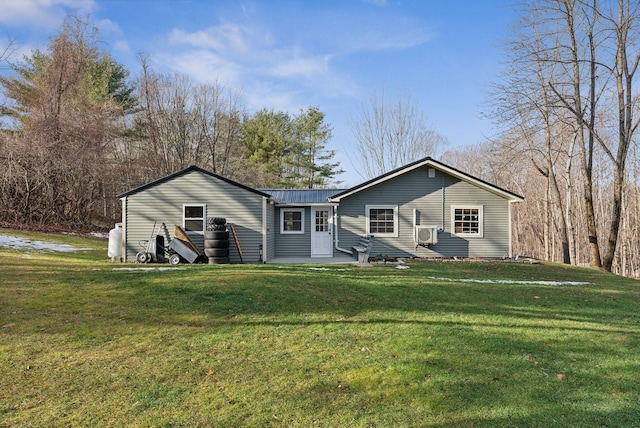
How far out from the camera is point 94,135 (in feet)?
68.9

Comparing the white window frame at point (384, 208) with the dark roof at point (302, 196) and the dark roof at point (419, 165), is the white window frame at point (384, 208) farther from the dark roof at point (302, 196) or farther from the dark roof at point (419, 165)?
the dark roof at point (302, 196)

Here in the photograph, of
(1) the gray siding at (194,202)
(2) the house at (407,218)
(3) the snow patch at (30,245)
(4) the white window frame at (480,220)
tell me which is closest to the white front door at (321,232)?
(2) the house at (407,218)

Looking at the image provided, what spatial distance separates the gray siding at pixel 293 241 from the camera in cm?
1483

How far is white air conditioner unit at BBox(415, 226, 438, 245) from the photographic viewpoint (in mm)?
14172

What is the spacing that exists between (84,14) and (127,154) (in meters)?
9.46

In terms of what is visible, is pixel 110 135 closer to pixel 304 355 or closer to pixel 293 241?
pixel 293 241

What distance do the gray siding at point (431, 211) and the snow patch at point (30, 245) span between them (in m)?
10.5

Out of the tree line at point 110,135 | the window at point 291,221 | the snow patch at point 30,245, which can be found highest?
the tree line at point 110,135

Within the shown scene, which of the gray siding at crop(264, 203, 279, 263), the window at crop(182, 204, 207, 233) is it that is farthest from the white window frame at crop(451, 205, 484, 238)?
the window at crop(182, 204, 207, 233)

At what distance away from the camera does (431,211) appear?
14719 millimetres

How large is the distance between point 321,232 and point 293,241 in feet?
3.97

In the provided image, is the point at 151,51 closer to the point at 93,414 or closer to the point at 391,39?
the point at 391,39

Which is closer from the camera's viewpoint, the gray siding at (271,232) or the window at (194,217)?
the window at (194,217)

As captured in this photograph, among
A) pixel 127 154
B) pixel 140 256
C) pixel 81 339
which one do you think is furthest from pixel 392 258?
pixel 127 154
